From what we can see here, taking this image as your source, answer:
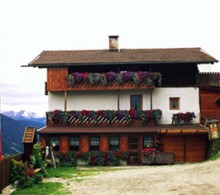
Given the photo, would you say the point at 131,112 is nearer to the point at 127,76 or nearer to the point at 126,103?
the point at 126,103

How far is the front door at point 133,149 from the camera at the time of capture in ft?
114

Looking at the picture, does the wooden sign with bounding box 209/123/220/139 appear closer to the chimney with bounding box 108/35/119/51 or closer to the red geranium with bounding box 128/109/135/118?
the red geranium with bounding box 128/109/135/118

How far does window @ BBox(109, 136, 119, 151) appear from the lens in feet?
115

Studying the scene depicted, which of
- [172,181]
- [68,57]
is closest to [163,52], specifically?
[68,57]

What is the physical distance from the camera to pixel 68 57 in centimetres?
3875

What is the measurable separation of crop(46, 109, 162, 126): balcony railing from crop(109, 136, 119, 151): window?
4.79 ft

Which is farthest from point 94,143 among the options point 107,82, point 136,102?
point 136,102

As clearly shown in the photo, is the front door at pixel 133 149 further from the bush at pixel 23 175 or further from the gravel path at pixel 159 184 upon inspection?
the bush at pixel 23 175

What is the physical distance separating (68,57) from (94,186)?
19362 millimetres

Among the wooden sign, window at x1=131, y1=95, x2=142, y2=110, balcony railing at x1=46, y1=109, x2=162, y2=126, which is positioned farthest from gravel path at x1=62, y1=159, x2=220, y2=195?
window at x1=131, y1=95, x2=142, y2=110

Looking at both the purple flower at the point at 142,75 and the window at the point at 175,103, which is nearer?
the purple flower at the point at 142,75

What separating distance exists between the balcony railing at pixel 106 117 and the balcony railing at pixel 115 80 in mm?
2030

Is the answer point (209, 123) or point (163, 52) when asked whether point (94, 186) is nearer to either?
point (209, 123)

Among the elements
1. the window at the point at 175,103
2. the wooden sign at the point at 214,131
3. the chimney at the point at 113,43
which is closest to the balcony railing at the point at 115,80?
the window at the point at 175,103
